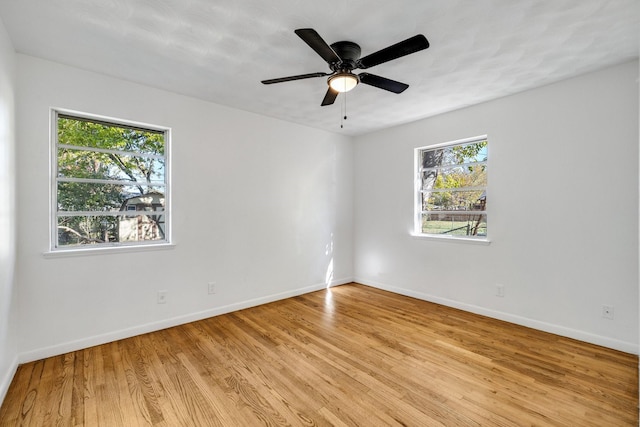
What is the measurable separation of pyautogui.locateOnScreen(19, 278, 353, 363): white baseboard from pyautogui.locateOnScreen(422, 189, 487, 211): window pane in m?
2.23

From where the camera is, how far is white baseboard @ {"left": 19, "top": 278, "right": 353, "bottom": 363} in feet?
8.28

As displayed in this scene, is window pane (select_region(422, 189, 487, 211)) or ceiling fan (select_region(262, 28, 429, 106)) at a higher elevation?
ceiling fan (select_region(262, 28, 429, 106))

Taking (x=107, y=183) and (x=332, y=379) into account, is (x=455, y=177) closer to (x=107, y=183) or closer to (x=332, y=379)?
(x=332, y=379)

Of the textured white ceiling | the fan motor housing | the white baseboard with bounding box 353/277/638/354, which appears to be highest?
the textured white ceiling

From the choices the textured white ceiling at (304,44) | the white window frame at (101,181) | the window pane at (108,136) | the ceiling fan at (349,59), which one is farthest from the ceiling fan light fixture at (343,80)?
the window pane at (108,136)

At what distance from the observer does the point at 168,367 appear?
2.40 meters

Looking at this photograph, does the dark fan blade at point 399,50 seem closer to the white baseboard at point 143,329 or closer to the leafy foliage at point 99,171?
the leafy foliage at point 99,171

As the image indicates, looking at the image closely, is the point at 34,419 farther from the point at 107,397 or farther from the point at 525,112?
the point at 525,112

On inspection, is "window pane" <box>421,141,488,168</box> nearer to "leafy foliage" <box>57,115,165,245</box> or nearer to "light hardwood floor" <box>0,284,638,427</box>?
"light hardwood floor" <box>0,284,638,427</box>

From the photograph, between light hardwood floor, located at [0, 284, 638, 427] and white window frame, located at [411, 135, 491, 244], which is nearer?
light hardwood floor, located at [0, 284, 638, 427]

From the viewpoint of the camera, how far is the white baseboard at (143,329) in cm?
252

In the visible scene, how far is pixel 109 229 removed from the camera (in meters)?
2.96

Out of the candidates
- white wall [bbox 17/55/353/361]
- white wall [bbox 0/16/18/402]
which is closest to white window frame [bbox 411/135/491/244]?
white wall [bbox 17/55/353/361]

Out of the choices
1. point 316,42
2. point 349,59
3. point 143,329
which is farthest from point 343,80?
point 143,329
